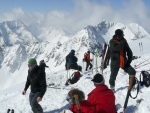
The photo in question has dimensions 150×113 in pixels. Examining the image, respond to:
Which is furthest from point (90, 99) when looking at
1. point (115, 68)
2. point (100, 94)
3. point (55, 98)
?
point (55, 98)

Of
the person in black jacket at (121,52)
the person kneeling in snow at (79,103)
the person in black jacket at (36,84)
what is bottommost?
the person kneeling in snow at (79,103)

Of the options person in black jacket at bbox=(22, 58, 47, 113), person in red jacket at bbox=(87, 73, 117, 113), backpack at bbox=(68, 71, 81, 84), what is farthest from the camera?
backpack at bbox=(68, 71, 81, 84)

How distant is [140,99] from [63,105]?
3613 mm

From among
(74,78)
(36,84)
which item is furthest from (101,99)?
(74,78)

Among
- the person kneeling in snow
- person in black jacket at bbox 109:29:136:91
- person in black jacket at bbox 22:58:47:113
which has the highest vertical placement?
person in black jacket at bbox 109:29:136:91

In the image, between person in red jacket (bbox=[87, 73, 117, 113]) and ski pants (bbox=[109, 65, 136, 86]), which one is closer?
person in red jacket (bbox=[87, 73, 117, 113])

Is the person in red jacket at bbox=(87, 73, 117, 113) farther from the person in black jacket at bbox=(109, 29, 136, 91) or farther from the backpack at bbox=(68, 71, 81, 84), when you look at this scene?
the backpack at bbox=(68, 71, 81, 84)

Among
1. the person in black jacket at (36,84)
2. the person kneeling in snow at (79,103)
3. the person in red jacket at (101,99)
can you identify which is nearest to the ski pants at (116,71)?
the person in black jacket at (36,84)

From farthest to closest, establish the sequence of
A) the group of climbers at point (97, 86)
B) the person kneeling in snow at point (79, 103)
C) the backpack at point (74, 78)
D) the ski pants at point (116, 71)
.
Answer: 1. the backpack at point (74, 78)
2. the ski pants at point (116, 71)
3. the group of climbers at point (97, 86)
4. the person kneeling in snow at point (79, 103)

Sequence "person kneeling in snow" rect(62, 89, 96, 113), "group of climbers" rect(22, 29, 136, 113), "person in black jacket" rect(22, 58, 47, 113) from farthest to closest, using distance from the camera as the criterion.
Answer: "person in black jacket" rect(22, 58, 47, 113) < "group of climbers" rect(22, 29, 136, 113) < "person kneeling in snow" rect(62, 89, 96, 113)

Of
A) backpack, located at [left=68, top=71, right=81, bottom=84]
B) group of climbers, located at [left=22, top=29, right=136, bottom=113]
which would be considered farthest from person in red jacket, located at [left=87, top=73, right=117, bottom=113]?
backpack, located at [left=68, top=71, right=81, bottom=84]

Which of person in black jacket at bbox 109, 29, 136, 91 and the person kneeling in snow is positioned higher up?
person in black jacket at bbox 109, 29, 136, 91

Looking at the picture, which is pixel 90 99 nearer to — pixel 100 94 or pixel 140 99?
pixel 100 94

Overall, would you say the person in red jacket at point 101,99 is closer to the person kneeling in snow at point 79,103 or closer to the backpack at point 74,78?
the person kneeling in snow at point 79,103
